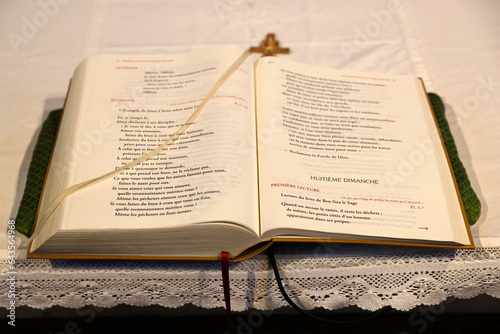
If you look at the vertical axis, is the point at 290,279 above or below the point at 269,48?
below

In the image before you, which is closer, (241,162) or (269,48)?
(241,162)

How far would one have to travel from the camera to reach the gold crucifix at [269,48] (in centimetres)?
87

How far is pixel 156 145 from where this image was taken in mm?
636

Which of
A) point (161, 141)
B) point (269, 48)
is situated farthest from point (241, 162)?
point (269, 48)

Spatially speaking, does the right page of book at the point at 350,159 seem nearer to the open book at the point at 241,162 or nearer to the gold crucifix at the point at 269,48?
the open book at the point at 241,162

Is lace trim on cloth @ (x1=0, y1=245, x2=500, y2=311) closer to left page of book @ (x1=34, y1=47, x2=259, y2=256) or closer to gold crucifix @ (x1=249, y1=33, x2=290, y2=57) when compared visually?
left page of book @ (x1=34, y1=47, x2=259, y2=256)

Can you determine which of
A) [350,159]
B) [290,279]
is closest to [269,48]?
[350,159]

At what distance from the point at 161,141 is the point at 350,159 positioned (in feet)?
1.01

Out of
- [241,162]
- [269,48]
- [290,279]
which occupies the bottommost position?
[290,279]

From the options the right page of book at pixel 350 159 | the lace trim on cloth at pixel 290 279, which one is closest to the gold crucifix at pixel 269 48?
the right page of book at pixel 350 159

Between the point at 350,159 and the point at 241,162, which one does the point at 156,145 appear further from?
the point at 350,159

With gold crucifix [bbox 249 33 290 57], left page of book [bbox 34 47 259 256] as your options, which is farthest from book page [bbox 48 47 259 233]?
gold crucifix [bbox 249 33 290 57]

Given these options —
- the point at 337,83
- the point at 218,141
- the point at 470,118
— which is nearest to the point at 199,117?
the point at 218,141

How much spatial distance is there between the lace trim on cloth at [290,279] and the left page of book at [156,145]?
9 centimetres
